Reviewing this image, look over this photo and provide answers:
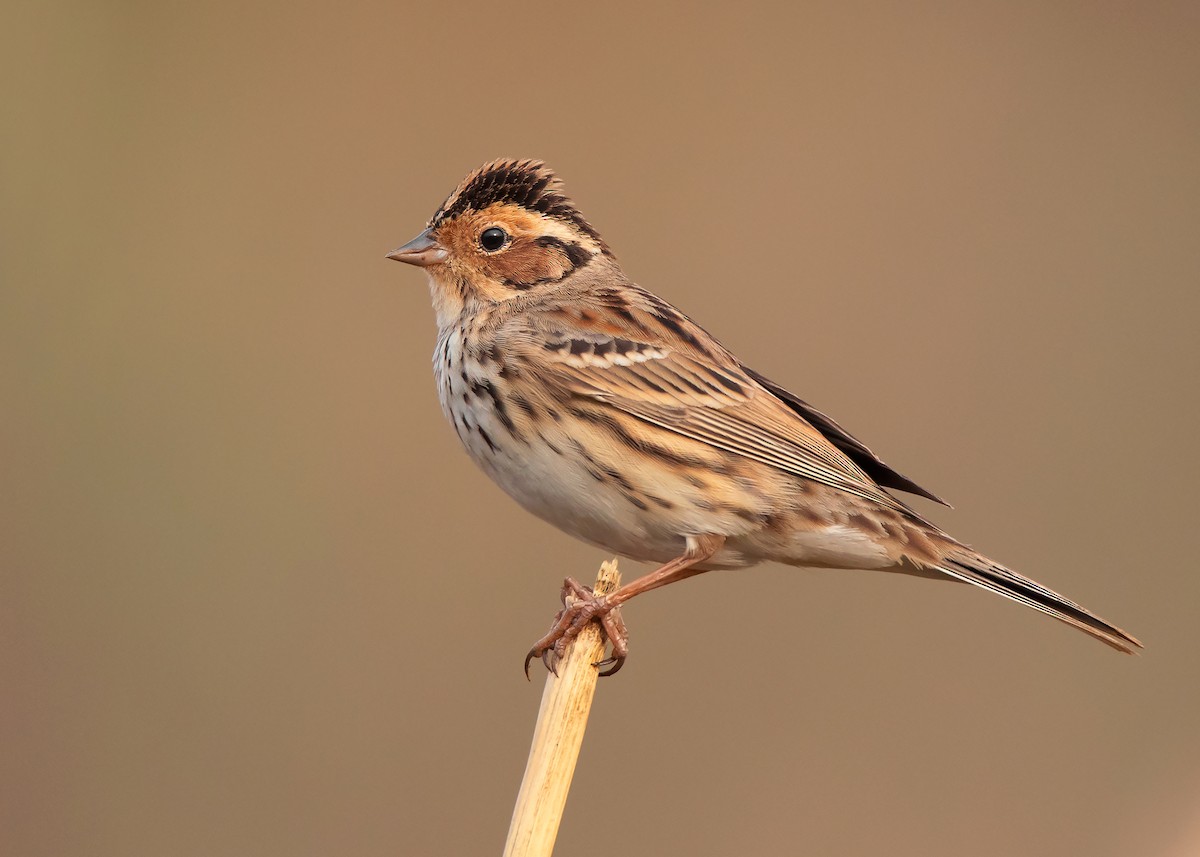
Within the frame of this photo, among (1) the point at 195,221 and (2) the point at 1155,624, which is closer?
(2) the point at 1155,624

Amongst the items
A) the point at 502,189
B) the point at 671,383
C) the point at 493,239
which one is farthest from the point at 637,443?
the point at 502,189

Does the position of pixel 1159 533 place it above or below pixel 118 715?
above

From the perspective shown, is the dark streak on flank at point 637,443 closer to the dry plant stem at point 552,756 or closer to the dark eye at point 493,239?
the dark eye at point 493,239

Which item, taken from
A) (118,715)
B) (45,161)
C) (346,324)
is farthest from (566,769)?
(45,161)

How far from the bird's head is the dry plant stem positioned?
1.48 metres

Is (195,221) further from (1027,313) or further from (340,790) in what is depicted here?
(1027,313)

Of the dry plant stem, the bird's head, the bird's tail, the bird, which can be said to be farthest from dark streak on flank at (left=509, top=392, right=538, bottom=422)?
the bird's tail

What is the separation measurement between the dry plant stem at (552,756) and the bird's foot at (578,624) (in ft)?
0.76

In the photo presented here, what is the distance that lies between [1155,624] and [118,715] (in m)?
4.42

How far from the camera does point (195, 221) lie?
708 cm

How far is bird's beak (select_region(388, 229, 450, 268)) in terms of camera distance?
4.29 m

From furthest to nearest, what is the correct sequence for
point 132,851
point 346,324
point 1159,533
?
point 346,324 → point 1159,533 → point 132,851

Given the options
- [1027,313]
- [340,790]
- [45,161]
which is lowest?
[340,790]

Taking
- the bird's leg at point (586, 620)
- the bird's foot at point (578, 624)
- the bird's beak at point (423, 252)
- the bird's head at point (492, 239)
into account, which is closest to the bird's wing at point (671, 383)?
the bird's head at point (492, 239)
